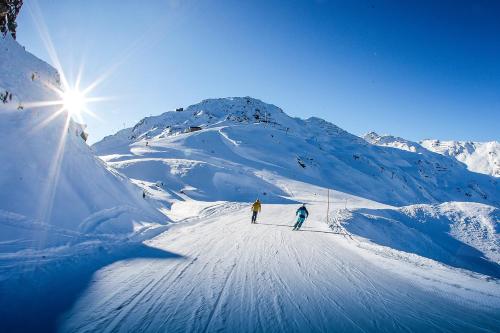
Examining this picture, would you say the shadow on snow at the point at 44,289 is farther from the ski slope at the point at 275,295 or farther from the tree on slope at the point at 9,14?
the tree on slope at the point at 9,14

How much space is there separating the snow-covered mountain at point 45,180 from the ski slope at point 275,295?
2.87 meters

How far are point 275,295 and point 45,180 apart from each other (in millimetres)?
9624

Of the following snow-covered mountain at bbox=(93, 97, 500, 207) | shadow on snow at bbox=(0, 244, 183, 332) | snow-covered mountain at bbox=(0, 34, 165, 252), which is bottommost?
shadow on snow at bbox=(0, 244, 183, 332)

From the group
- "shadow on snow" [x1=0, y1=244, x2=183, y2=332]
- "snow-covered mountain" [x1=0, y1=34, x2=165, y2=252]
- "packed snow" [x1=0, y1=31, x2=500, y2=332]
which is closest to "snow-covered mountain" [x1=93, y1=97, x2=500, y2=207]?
"snow-covered mountain" [x1=0, y1=34, x2=165, y2=252]

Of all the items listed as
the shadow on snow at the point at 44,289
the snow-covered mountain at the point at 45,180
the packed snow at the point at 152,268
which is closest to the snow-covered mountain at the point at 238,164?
the snow-covered mountain at the point at 45,180

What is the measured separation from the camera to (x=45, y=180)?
454 inches

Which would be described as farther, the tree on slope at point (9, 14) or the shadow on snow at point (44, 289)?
the tree on slope at point (9, 14)

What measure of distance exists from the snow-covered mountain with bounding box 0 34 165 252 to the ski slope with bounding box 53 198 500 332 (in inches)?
113

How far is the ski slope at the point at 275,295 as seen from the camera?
5137mm

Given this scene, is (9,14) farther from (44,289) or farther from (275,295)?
(275,295)

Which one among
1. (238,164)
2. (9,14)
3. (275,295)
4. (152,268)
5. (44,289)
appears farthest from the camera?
(238,164)

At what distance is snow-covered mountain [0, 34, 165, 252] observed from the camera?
30.7 ft

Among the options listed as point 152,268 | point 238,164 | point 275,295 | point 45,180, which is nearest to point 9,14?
point 45,180

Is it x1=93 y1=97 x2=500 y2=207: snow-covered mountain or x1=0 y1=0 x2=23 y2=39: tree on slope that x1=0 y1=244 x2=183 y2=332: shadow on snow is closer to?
x1=0 y1=0 x2=23 y2=39: tree on slope
